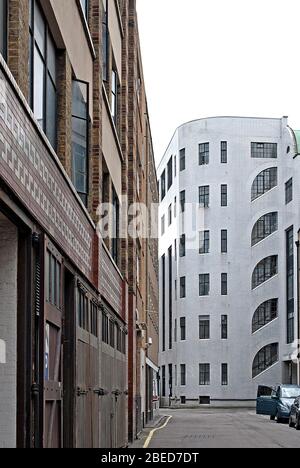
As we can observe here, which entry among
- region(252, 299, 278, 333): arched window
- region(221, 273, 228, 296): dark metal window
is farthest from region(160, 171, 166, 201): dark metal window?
region(252, 299, 278, 333): arched window

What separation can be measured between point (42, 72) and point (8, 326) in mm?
4037

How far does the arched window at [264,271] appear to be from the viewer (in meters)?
86.6

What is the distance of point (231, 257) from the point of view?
87875 mm

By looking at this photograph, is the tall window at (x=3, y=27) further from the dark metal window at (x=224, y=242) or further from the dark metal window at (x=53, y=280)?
the dark metal window at (x=224, y=242)

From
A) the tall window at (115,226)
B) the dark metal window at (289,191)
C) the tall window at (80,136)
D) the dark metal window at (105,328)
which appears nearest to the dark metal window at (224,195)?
the dark metal window at (289,191)

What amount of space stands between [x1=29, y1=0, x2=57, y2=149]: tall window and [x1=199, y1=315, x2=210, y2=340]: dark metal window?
7507 cm

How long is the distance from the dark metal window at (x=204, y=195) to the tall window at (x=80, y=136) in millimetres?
73667

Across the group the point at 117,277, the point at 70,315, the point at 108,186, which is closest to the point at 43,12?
the point at 70,315

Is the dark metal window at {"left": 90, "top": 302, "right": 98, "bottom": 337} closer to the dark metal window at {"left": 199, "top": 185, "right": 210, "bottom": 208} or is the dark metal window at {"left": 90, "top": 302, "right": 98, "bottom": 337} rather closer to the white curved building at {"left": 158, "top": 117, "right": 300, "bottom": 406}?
the white curved building at {"left": 158, "top": 117, "right": 300, "bottom": 406}

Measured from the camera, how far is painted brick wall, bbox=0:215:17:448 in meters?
9.23

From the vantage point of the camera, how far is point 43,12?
40.0 feet

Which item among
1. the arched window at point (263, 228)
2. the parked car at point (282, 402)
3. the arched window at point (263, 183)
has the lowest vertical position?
the parked car at point (282, 402)

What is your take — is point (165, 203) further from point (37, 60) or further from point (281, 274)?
point (37, 60)
